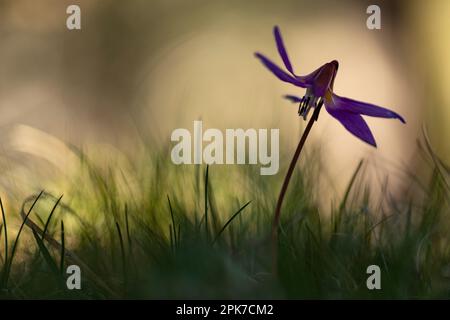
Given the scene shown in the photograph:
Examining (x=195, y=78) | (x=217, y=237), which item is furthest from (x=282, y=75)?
(x=195, y=78)

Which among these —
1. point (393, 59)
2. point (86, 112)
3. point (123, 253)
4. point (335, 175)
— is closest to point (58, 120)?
point (86, 112)

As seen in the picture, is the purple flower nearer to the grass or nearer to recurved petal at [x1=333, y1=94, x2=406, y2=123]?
recurved petal at [x1=333, y1=94, x2=406, y2=123]

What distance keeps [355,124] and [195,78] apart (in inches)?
12.9

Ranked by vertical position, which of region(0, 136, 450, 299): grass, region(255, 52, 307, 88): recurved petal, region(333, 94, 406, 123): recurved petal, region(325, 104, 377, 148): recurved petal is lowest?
region(0, 136, 450, 299): grass

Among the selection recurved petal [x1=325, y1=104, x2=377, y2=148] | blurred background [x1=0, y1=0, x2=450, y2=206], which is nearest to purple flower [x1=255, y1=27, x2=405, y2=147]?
recurved petal [x1=325, y1=104, x2=377, y2=148]

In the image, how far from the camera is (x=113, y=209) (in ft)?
3.44

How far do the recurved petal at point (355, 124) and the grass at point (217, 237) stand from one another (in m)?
0.11

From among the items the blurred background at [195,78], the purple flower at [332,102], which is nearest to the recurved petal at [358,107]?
the purple flower at [332,102]

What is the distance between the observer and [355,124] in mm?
979

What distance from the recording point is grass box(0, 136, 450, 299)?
94cm

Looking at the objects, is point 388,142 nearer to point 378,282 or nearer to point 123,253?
point 378,282

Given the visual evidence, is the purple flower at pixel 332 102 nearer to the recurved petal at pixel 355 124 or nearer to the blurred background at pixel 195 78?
the recurved petal at pixel 355 124

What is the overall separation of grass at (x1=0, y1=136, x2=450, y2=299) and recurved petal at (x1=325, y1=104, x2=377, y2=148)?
11 centimetres

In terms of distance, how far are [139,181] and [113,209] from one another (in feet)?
0.24
